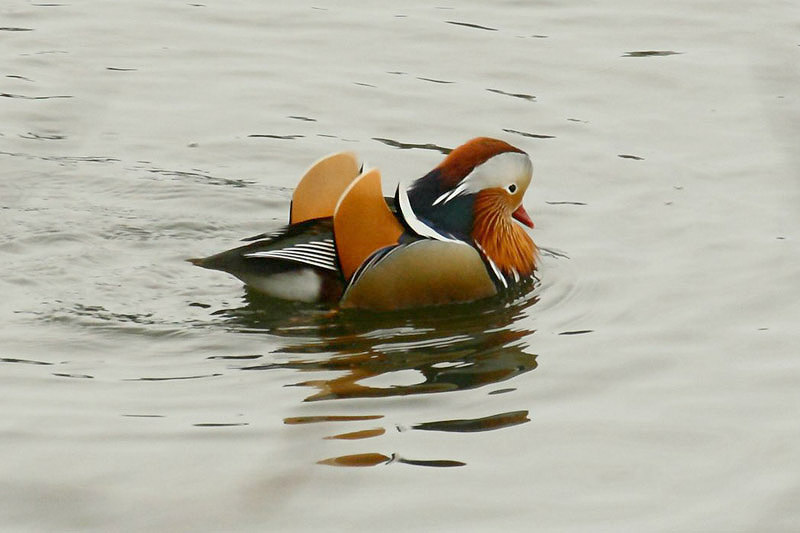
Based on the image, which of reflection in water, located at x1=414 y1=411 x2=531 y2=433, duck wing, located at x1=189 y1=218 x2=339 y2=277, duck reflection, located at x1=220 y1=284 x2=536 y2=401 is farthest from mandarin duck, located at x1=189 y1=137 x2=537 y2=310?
reflection in water, located at x1=414 y1=411 x2=531 y2=433

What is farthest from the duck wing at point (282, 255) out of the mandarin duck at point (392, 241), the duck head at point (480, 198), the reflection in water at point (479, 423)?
the reflection in water at point (479, 423)

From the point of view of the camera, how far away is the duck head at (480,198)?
744 cm

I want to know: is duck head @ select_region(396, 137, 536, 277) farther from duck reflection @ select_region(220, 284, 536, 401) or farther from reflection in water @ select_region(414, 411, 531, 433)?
reflection in water @ select_region(414, 411, 531, 433)

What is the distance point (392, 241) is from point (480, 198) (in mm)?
773

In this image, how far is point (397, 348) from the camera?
6.68 metres

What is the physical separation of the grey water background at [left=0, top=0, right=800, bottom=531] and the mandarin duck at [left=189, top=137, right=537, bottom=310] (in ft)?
0.49

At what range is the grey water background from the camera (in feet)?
16.7

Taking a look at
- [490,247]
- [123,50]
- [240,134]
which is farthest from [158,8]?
[490,247]

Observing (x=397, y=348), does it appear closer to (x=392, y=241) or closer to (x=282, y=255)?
(x=392, y=241)

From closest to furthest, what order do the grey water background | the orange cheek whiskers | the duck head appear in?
the grey water background
the duck head
the orange cheek whiskers

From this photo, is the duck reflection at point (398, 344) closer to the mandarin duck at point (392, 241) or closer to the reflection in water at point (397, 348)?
the reflection in water at point (397, 348)

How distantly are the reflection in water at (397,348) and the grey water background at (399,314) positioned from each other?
2 cm

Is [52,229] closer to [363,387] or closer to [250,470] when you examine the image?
[363,387]

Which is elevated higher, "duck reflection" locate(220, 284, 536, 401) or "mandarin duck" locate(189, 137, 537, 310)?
"mandarin duck" locate(189, 137, 537, 310)
